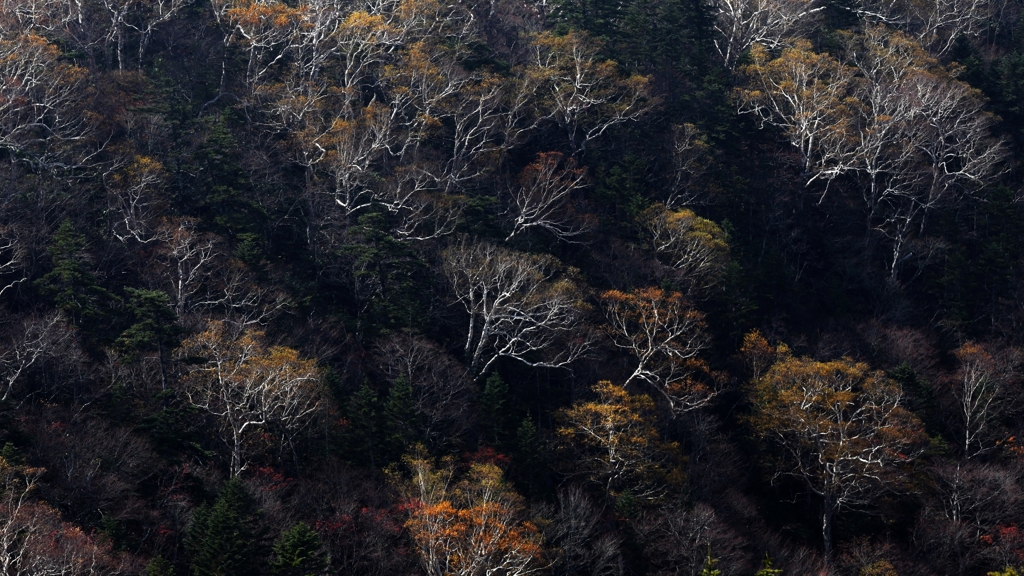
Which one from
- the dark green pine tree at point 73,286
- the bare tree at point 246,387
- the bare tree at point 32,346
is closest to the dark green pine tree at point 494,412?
the bare tree at point 246,387

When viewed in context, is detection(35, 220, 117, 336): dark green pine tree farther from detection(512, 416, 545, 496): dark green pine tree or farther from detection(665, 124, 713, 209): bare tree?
detection(665, 124, 713, 209): bare tree

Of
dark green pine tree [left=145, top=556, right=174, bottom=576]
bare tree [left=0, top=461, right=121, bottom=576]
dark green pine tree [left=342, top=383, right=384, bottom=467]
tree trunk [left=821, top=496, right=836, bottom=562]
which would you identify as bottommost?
tree trunk [left=821, top=496, right=836, bottom=562]

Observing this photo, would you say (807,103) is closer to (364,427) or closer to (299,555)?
(364,427)

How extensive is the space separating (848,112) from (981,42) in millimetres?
28320

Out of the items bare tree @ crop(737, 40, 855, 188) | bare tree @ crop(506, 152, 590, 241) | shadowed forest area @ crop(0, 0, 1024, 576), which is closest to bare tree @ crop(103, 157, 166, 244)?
shadowed forest area @ crop(0, 0, 1024, 576)

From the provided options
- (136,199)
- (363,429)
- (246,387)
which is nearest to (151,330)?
(246,387)

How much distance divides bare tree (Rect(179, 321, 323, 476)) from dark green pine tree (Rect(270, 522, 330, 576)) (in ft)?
18.3

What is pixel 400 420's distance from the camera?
44.5m

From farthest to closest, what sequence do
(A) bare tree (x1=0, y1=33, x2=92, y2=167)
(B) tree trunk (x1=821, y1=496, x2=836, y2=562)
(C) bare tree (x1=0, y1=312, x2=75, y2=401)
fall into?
1. (A) bare tree (x1=0, y1=33, x2=92, y2=167)
2. (B) tree trunk (x1=821, y1=496, x2=836, y2=562)
3. (C) bare tree (x1=0, y1=312, x2=75, y2=401)

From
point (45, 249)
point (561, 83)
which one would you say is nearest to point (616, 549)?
point (45, 249)

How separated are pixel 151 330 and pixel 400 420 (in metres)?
10.3

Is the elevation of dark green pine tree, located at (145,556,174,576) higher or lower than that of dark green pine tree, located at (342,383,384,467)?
higher

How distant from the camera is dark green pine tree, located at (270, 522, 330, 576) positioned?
3459cm

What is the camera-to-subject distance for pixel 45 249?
1882 inches
